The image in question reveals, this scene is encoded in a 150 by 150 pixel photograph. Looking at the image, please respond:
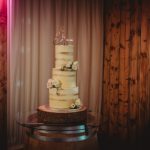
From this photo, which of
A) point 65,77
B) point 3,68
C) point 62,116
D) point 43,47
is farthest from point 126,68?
point 62,116

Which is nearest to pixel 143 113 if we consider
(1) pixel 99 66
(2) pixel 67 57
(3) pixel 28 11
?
(1) pixel 99 66

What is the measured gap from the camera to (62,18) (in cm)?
479

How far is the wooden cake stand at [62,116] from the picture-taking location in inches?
115

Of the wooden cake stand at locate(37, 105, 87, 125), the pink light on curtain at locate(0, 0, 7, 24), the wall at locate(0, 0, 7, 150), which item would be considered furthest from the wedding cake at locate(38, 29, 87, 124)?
the pink light on curtain at locate(0, 0, 7, 24)

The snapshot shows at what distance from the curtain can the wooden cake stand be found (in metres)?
1.62

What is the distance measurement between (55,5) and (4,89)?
5.34ft

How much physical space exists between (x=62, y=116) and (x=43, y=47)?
6.68 feet

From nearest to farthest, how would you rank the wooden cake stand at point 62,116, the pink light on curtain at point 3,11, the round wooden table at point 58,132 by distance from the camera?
the round wooden table at point 58,132 → the wooden cake stand at point 62,116 → the pink light on curtain at point 3,11

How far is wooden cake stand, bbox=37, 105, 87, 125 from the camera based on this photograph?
9.57 feet

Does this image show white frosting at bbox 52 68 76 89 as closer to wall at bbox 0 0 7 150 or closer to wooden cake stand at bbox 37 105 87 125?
wooden cake stand at bbox 37 105 87 125

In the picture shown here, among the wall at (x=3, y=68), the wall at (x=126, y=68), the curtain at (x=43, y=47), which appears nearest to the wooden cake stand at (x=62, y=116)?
the wall at (x=3, y=68)

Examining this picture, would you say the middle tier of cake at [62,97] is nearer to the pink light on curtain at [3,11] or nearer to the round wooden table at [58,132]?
the round wooden table at [58,132]

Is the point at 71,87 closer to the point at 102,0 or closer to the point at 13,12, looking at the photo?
the point at 13,12

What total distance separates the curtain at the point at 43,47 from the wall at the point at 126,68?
20 cm
